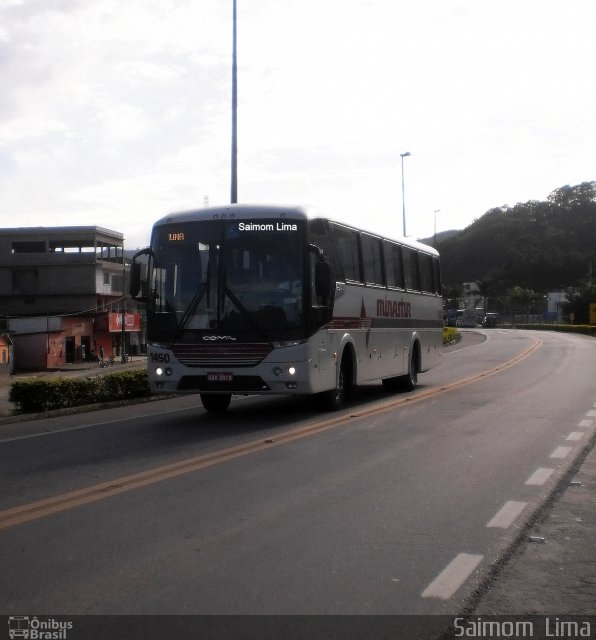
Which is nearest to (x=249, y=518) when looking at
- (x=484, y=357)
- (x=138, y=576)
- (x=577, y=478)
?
(x=138, y=576)

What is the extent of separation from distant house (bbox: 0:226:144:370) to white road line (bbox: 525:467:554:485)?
62409 mm

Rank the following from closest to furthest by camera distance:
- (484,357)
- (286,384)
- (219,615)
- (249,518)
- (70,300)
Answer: (219,615)
(249,518)
(286,384)
(484,357)
(70,300)

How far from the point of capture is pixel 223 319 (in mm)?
14148

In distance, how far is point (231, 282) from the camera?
46.6 feet

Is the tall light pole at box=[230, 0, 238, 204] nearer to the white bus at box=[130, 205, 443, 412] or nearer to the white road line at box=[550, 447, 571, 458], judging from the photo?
the white bus at box=[130, 205, 443, 412]

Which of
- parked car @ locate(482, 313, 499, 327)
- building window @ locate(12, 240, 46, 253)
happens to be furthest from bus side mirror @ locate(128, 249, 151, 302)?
parked car @ locate(482, 313, 499, 327)

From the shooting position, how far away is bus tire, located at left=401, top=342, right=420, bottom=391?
20.6 metres

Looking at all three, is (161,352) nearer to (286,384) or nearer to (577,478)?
(286,384)

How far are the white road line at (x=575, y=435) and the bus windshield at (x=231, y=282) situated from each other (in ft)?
13.6

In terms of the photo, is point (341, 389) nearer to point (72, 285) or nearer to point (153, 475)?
point (153, 475)

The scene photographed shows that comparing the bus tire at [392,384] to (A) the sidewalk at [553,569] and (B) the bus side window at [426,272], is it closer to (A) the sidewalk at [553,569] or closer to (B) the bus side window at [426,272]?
(B) the bus side window at [426,272]

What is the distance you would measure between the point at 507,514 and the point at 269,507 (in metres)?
1.96

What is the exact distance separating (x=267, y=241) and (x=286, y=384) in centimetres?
222

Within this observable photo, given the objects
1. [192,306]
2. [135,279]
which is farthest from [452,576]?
[135,279]
